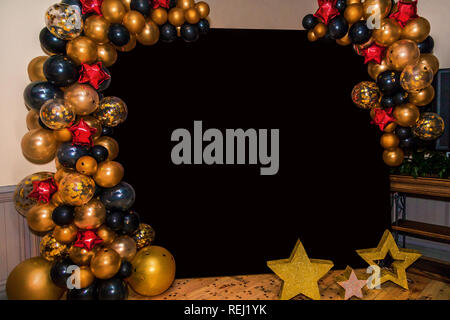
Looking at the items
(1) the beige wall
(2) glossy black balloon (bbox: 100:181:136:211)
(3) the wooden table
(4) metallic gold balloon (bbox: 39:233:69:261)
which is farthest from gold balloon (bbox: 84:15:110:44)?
(3) the wooden table

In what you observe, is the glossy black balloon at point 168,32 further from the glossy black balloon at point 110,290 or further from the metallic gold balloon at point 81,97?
the glossy black balloon at point 110,290

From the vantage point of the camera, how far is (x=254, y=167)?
2.95 meters

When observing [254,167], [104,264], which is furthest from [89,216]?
[254,167]

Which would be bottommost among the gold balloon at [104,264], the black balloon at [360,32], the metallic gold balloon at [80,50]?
the gold balloon at [104,264]

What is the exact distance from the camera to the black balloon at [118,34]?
7.66 feet

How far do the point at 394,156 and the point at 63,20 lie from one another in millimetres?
2834

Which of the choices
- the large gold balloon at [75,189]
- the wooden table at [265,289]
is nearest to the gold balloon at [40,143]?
the large gold balloon at [75,189]

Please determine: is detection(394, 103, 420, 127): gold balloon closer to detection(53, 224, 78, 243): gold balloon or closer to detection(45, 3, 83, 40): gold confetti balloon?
detection(45, 3, 83, 40): gold confetti balloon

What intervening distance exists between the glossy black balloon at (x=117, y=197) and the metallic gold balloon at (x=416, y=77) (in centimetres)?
232

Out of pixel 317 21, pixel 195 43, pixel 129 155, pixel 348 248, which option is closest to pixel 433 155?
pixel 348 248

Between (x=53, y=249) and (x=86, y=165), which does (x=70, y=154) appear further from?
(x=53, y=249)

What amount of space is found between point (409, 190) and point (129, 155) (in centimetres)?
256

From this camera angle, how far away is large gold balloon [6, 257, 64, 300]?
2.33 metres

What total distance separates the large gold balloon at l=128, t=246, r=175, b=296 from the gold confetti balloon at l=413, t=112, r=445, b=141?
93.2 inches
